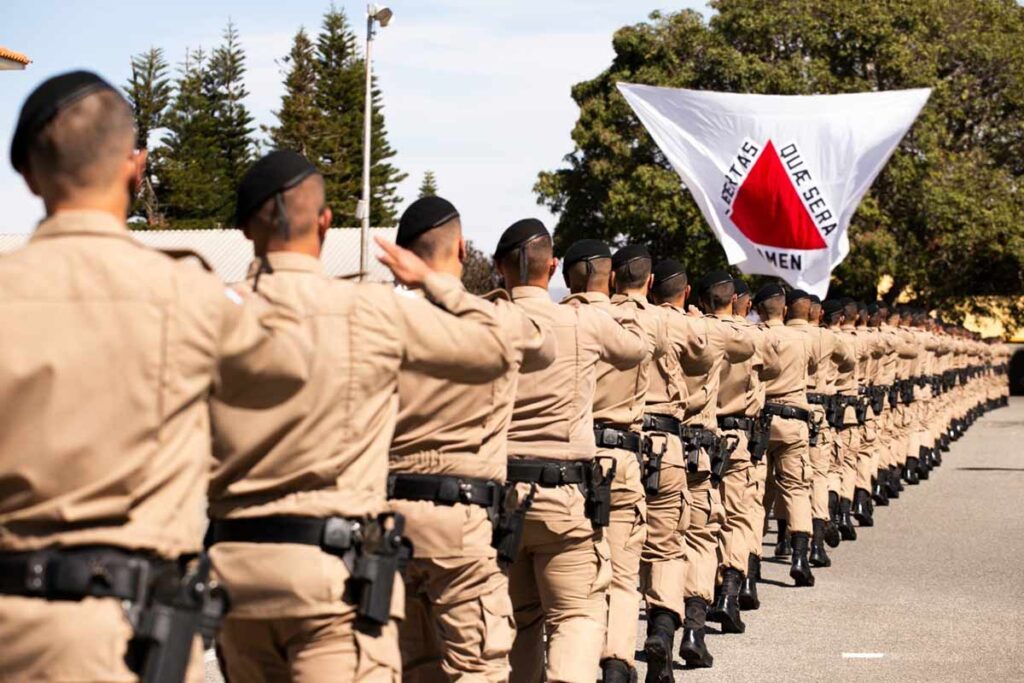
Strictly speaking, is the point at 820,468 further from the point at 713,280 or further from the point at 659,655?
the point at 659,655

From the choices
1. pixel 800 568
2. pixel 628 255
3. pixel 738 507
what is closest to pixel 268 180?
pixel 628 255

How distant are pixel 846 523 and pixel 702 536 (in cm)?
597

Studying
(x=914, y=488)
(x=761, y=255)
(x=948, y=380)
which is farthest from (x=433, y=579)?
(x=948, y=380)

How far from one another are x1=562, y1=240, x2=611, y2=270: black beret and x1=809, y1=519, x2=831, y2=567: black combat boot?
5.92 metres

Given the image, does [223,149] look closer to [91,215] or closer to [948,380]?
[948,380]

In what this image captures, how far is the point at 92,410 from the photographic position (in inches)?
130

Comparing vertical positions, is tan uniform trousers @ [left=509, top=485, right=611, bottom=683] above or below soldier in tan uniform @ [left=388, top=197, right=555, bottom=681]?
below

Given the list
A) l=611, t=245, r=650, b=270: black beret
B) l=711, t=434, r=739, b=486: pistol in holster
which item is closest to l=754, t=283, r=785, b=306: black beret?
l=711, t=434, r=739, b=486: pistol in holster

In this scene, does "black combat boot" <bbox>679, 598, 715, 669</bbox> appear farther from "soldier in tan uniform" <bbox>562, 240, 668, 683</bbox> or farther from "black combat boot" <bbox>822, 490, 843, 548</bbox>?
"black combat boot" <bbox>822, 490, 843, 548</bbox>

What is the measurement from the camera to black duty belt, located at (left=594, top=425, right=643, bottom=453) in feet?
26.5

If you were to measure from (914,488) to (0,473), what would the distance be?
18820 millimetres

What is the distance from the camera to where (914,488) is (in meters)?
21.1

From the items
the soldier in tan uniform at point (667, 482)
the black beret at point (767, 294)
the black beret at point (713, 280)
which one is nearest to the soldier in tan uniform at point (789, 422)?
the black beret at point (767, 294)

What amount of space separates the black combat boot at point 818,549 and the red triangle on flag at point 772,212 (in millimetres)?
3421
